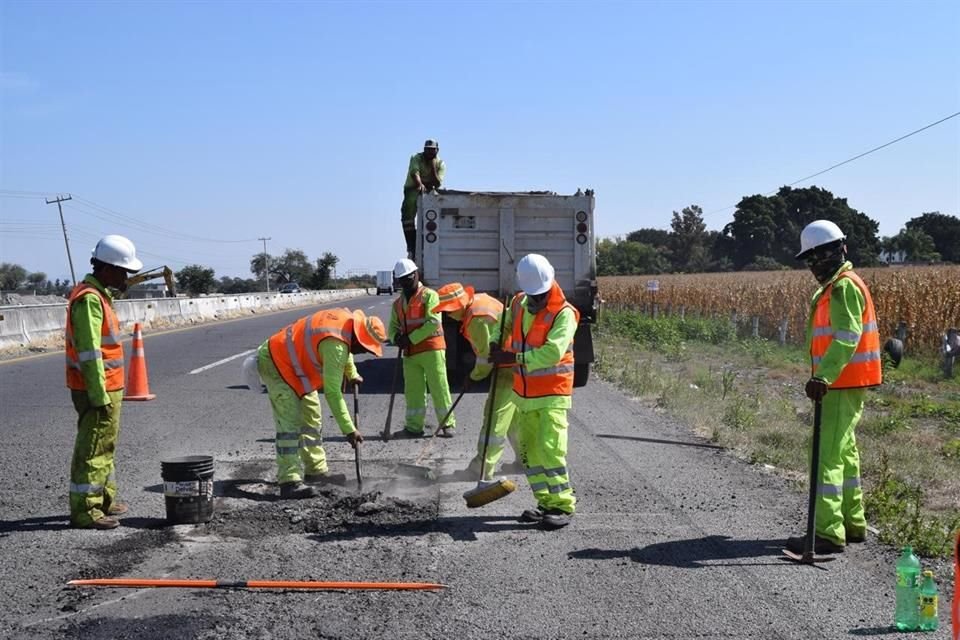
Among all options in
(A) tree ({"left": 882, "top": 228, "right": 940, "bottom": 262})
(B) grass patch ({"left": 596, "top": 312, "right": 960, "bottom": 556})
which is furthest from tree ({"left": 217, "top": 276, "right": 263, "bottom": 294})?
(B) grass patch ({"left": 596, "top": 312, "right": 960, "bottom": 556})

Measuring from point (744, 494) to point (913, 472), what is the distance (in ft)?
5.95

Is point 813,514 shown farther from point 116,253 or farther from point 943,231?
point 943,231

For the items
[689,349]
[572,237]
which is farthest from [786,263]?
[572,237]

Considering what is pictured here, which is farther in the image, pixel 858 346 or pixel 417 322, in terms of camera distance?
pixel 417 322

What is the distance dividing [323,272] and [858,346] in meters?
96.4

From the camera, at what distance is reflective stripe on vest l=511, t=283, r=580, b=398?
6289 millimetres

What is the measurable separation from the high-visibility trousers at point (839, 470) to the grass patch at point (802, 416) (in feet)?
0.98

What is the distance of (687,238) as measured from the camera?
3127 inches

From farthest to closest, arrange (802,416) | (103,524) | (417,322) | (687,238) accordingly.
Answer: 1. (687,238)
2. (802,416)
3. (417,322)
4. (103,524)

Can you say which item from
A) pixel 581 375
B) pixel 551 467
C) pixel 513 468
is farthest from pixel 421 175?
pixel 551 467

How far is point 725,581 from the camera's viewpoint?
5.05m

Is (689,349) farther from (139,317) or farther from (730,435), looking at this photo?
(139,317)

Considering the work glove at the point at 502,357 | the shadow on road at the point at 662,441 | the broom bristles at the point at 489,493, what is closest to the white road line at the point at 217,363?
the shadow on road at the point at 662,441

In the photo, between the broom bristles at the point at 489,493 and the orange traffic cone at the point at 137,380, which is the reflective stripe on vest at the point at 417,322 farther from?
the orange traffic cone at the point at 137,380
